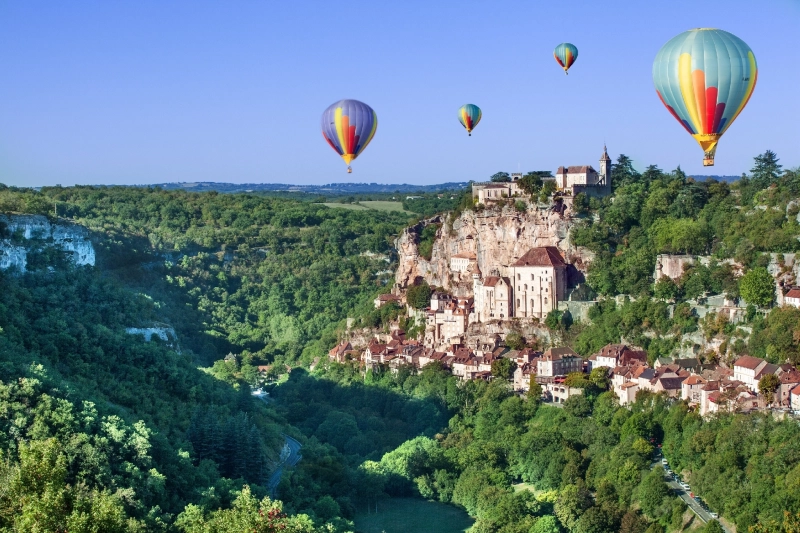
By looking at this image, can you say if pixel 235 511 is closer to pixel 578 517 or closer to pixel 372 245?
pixel 578 517

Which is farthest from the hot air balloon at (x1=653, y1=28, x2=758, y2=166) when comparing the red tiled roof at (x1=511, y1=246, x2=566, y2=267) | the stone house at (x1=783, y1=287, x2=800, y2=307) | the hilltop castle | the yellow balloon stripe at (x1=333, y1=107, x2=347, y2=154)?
the hilltop castle

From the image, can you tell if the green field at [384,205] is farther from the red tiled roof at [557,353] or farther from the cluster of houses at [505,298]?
the red tiled roof at [557,353]

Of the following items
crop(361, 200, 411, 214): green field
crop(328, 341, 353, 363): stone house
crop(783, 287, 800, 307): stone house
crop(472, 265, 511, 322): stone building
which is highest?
crop(783, 287, 800, 307): stone house

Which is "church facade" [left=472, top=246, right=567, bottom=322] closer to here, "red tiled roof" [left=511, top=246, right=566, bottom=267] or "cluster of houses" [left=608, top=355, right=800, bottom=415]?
"red tiled roof" [left=511, top=246, right=566, bottom=267]

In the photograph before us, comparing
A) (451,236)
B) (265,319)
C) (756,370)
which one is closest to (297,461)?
(756,370)

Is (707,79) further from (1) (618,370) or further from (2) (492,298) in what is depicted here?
(2) (492,298)

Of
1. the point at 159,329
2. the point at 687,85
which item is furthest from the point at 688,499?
the point at 159,329

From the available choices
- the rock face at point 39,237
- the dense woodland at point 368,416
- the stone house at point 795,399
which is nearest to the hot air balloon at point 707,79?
the stone house at point 795,399
